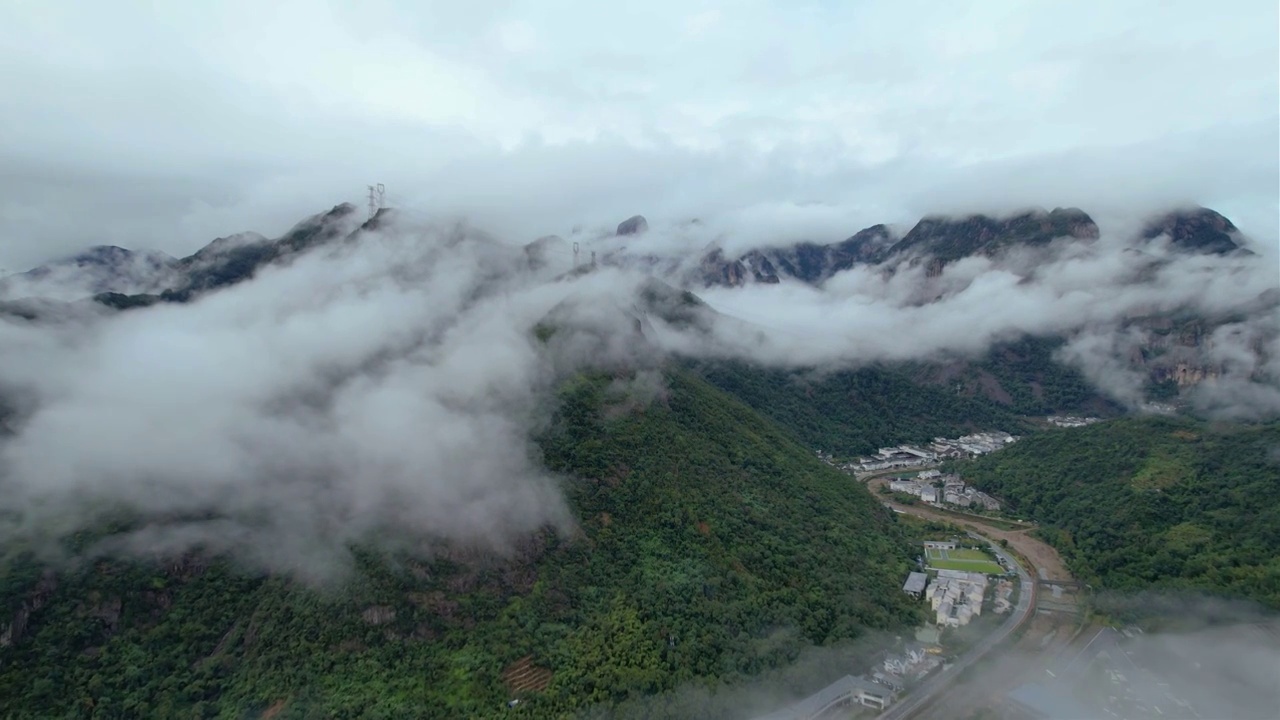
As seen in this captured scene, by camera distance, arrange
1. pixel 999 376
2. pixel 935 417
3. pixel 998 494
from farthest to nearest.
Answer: pixel 999 376 < pixel 935 417 < pixel 998 494

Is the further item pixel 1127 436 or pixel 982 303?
pixel 982 303

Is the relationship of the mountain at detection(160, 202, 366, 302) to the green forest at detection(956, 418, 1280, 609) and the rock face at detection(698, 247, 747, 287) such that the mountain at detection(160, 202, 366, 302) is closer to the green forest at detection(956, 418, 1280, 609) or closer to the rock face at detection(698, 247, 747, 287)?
the green forest at detection(956, 418, 1280, 609)

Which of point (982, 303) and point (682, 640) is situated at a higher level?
point (982, 303)

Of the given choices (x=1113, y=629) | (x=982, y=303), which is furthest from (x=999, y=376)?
(x=1113, y=629)

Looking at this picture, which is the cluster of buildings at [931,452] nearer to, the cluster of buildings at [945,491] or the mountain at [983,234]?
the cluster of buildings at [945,491]

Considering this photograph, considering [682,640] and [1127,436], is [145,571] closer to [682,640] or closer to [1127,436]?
[682,640]

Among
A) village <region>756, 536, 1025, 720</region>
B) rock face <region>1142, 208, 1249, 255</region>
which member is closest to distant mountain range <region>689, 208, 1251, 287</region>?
rock face <region>1142, 208, 1249, 255</region>

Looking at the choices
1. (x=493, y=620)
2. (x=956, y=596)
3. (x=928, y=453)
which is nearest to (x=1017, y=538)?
(x=956, y=596)
